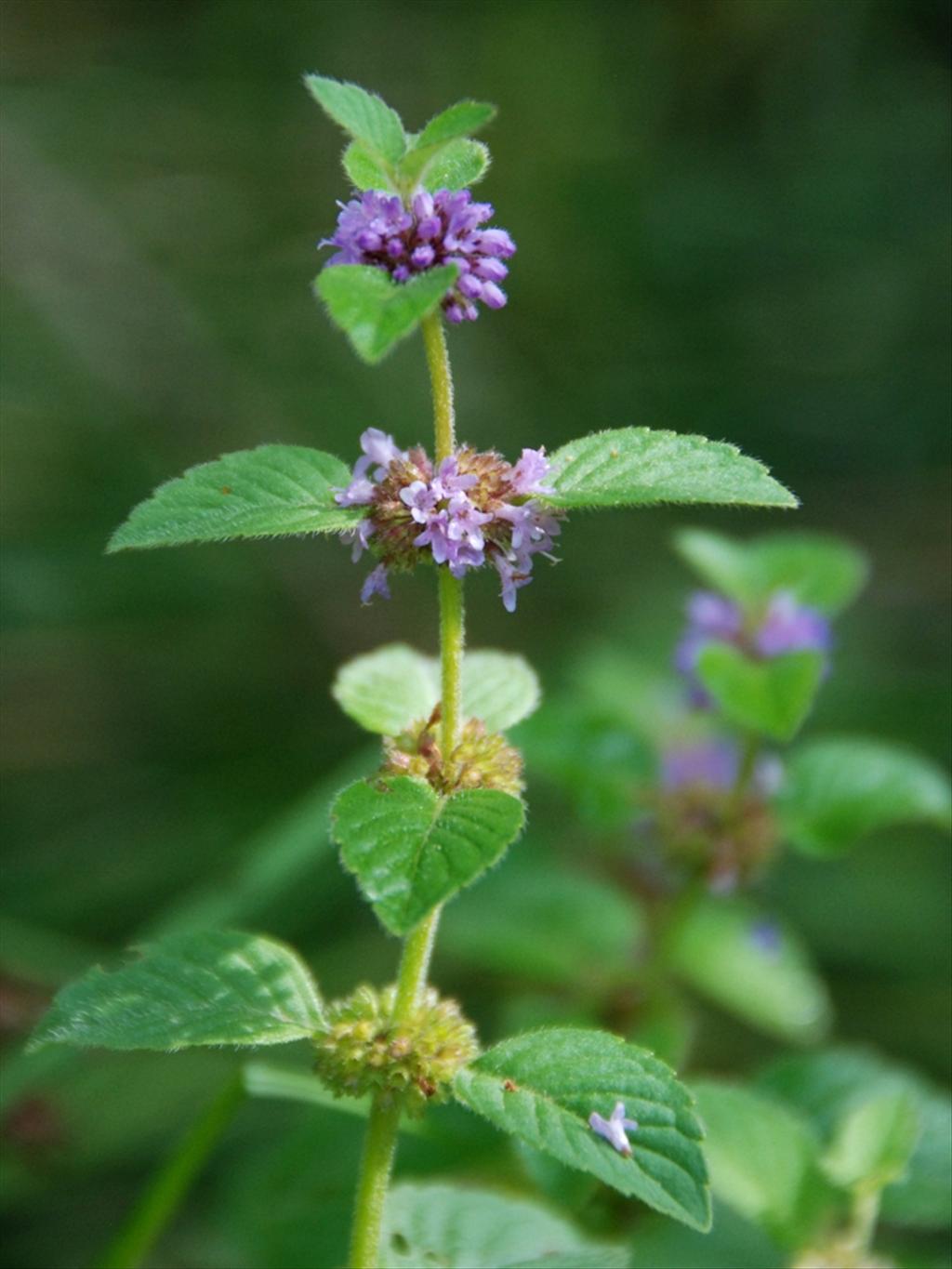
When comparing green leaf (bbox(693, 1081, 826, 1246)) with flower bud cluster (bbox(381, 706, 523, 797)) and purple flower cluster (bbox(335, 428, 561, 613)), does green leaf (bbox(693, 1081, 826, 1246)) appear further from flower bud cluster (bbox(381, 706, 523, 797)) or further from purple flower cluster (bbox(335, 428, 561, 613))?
purple flower cluster (bbox(335, 428, 561, 613))

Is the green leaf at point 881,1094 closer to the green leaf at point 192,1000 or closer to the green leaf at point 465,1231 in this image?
the green leaf at point 465,1231

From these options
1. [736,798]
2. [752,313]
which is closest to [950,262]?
[752,313]

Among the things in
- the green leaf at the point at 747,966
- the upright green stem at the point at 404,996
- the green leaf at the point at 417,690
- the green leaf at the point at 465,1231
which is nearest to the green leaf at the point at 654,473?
the upright green stem at the point at 404,996

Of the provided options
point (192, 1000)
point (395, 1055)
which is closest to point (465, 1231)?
point (395, 1055)

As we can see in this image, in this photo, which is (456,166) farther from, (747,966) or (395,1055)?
(747,966)

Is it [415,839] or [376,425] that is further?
[376,425]

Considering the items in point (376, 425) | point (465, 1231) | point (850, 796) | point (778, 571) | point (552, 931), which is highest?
point (376, 425)
